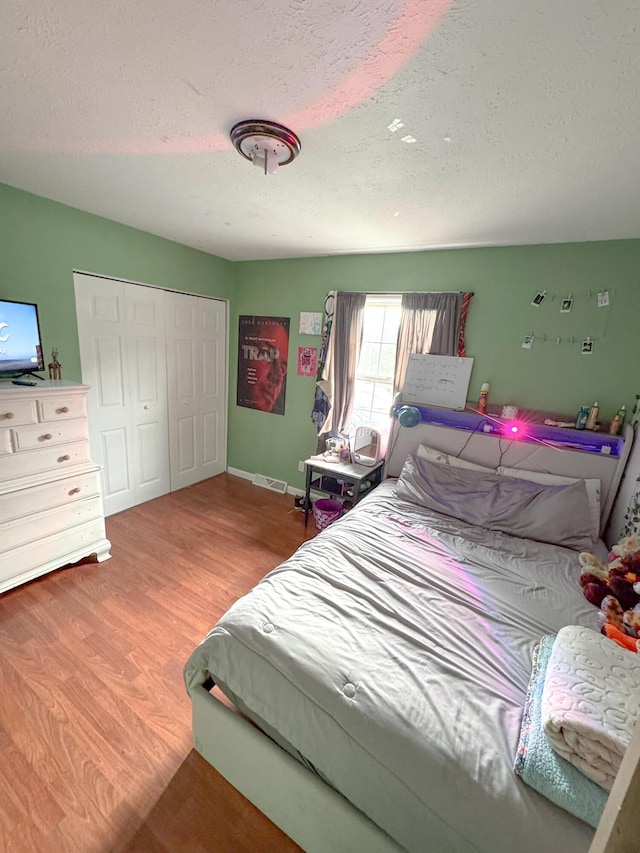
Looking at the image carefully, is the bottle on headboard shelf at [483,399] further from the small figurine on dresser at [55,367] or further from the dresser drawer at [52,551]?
the small figurine on dresser at [55,367]

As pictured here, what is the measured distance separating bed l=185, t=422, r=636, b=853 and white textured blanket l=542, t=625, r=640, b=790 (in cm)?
12

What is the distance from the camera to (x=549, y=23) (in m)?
0.78

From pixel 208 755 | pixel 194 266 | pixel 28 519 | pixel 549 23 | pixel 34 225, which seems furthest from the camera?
pixel 194 266

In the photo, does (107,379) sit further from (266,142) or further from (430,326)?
(430,326)

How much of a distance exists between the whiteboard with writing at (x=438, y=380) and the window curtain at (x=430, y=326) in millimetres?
54

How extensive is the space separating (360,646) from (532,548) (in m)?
1.20

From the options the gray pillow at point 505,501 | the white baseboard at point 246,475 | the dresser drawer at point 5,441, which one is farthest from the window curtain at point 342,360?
the dresser drawer at point 5,441

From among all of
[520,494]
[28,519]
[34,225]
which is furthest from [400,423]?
[34,225]

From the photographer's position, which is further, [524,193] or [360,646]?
[524,193]

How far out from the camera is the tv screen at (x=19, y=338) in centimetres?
200

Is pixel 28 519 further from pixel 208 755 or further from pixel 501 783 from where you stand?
pixel 501 783

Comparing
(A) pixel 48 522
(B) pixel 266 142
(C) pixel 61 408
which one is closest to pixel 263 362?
(C) pixel 61 408

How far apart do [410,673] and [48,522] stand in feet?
7.29

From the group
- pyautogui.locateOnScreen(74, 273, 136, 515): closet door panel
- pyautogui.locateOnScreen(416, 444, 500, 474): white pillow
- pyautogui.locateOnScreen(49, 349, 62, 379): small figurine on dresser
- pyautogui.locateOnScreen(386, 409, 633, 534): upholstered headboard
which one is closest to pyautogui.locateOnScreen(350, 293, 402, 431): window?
pyautogui.locateOnScreen(386, 409, 633, 534): upholstered headboard
